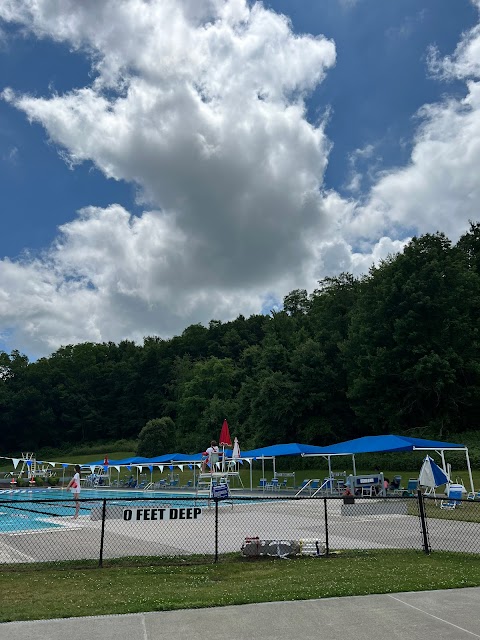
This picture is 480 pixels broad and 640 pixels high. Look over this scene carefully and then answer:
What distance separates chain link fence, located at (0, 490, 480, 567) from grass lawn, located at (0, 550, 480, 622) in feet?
1.90

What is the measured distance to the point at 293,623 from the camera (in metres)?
5.23

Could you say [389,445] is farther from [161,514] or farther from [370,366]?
[370,366]

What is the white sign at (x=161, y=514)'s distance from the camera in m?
9.38

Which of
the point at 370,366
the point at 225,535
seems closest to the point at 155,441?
the point at 370,366

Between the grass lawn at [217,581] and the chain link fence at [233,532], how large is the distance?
1.90 ft

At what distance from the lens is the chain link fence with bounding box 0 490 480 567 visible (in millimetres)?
9453

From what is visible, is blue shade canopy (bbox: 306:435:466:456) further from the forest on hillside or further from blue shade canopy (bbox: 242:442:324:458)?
the forest on hillside

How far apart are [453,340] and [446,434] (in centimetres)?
756

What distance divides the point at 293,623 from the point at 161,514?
4.60 meters

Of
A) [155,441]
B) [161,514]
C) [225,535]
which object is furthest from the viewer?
[155,441]

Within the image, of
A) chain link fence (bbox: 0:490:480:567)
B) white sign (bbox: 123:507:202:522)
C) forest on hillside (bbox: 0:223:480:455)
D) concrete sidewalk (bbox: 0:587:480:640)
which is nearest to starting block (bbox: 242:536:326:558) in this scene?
chain link fence (bbox: 0:490:480:567)

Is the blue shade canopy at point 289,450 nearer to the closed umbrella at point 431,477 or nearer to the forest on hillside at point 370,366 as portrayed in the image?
the closed umbrella at point 431,477

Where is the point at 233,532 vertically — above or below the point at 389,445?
below

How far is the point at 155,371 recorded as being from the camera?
100250mm
